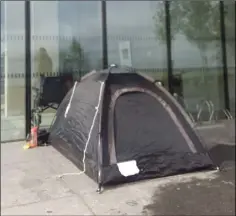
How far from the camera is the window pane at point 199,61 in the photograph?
6.61 meters

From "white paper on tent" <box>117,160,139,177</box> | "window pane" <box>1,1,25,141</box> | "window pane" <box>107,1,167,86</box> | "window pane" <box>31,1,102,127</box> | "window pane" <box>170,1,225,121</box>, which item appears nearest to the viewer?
"white paper on tent" <box>117,160,139,177</box>

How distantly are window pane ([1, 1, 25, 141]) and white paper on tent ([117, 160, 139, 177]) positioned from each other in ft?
8.89

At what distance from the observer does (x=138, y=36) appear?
632 cm

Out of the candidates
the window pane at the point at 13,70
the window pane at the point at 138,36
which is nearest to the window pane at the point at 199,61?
the window pane at the point at 138,36

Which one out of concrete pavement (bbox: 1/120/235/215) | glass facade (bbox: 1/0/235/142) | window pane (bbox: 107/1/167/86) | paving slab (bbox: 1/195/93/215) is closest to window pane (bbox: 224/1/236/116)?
glass facade (bbox: 1/0/235/142)

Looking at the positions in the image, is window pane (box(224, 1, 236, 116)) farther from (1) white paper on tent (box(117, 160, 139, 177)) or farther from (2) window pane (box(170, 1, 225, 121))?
(1) white paper on tent (box(117, 160, 139, 177))

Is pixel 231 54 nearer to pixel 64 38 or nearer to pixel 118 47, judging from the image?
pixel 118 47

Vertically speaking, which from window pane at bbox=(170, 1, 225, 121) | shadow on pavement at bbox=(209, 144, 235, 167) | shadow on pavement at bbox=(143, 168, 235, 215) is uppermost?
window pane at bbox=(170, 1, 225, 121)

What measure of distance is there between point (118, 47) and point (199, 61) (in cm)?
171

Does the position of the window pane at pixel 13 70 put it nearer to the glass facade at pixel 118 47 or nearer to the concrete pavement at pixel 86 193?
the glass facade at pixel 118 47

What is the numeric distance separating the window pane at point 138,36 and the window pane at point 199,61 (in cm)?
29

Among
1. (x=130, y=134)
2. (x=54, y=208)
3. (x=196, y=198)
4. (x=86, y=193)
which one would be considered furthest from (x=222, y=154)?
(x=54, y=208)

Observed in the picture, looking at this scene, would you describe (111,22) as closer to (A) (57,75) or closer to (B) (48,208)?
(A) (57,75)

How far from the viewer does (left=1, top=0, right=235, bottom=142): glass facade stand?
5.61m
